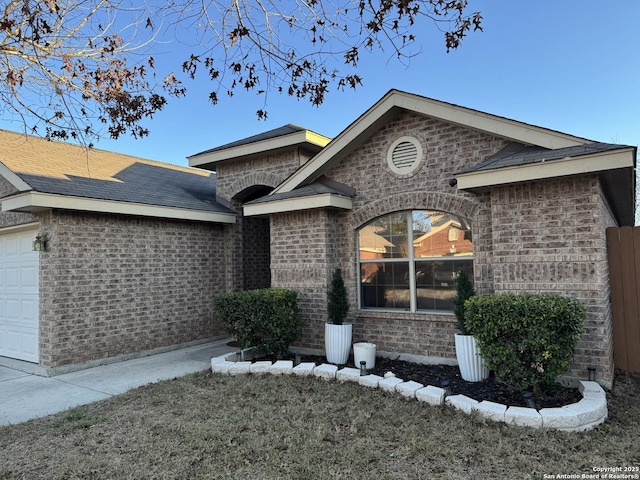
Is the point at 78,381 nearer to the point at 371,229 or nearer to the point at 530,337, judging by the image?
the point at 371,229

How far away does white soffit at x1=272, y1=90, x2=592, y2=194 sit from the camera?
6.18m

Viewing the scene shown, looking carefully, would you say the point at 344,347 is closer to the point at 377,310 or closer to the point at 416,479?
the point at 377,310

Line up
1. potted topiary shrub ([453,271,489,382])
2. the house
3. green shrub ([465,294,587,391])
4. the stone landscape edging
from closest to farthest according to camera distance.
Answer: the stone landscape edging
green shrub ([465,294,587,391])
the house
potted topiary shrub ([453,271,489,382])

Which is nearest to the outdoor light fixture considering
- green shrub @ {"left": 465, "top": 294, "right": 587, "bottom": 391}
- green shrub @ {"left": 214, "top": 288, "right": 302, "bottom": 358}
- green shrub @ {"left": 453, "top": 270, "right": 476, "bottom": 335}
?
green shrub @ {"left": 214, "top": 288, "right": 302, "bottom": 358}

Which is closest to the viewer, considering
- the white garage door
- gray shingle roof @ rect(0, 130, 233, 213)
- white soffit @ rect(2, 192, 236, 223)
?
white soffit @ rect(2, 192, 236, 223)

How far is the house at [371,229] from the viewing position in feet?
19.1

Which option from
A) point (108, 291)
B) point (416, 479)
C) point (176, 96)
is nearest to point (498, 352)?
point (416, 479)

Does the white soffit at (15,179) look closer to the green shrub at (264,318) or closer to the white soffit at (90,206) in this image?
the white soffit at (90,206)

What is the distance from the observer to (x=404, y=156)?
761 cm

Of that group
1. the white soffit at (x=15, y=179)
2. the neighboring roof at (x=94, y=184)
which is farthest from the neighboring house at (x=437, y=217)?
the white soffit at (x=15, y=179)

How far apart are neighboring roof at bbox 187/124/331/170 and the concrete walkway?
4.84 m

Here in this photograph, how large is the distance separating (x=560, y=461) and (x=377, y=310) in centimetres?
425

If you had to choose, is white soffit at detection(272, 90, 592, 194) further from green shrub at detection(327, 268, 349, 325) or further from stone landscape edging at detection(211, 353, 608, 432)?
stone landscape edging at detection(211, 353, 608, 432)

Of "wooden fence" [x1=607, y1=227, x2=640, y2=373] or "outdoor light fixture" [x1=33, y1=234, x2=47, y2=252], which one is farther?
"outdoor light fixture" [x1=33, y1=234, x2=47, y2=252]
